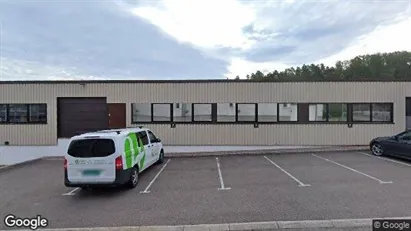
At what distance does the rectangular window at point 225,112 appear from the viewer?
56.2ft

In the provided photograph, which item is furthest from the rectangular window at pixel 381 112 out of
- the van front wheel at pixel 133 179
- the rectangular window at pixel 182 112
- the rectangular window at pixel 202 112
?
the van front wheel at pixel 133 179

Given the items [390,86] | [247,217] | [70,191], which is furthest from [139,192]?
[390,86]

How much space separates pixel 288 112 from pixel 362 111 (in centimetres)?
415

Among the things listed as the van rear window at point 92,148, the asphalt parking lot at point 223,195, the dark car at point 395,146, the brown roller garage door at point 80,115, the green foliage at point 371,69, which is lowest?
the asphalt parking lot at point 223,195

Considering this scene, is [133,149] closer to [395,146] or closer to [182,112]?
[182,112]

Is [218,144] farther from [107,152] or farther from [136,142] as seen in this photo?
[107,152]

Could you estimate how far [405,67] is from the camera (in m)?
65.2

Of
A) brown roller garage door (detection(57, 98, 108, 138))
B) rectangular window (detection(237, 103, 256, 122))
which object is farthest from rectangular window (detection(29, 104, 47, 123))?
rectangular window (detection(237, 103, 256, 122))

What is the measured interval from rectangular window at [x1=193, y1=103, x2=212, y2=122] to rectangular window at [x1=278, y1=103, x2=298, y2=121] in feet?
13.0

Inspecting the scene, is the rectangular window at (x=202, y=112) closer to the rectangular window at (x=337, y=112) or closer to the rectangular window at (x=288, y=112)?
the rectangular window at (x=288, y=112)

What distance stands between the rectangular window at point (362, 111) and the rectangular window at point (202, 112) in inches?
318

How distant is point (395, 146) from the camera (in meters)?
13.5

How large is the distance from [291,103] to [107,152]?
37.8ft

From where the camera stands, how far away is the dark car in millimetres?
12906
